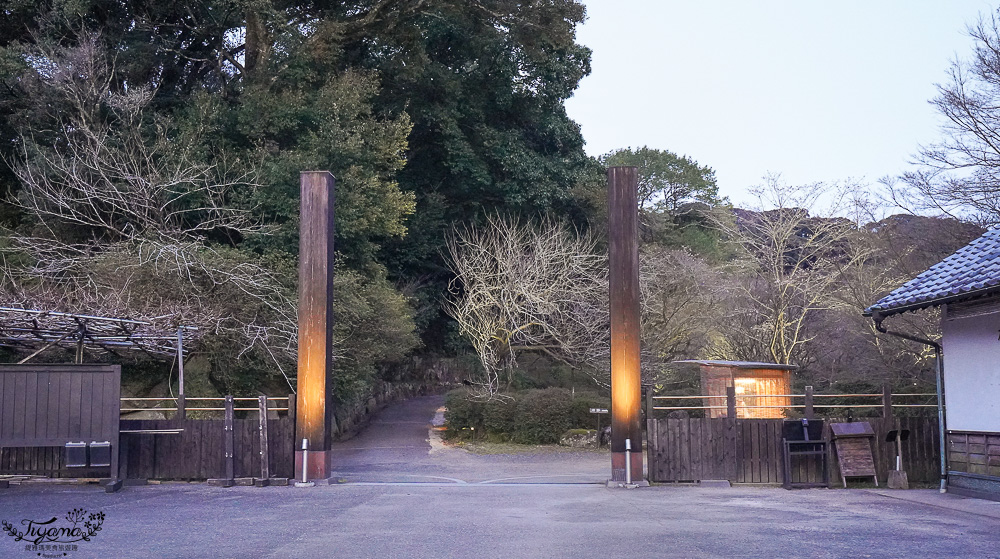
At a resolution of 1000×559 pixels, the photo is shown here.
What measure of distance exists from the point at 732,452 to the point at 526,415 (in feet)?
31.0

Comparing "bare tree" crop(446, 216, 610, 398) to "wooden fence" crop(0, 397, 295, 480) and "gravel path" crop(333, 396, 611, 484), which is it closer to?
"gravel path" crop(333, 396, 611, 484)

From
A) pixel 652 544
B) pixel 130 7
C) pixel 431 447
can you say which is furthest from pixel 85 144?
pixel 652 544

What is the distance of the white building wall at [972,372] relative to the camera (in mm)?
11812

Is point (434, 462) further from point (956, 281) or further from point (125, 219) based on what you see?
point (956, 281)

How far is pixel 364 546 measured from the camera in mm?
8219

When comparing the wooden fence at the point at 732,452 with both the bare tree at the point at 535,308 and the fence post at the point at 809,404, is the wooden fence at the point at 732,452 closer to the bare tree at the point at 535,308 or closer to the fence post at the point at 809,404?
the fence post at the point at 809,404

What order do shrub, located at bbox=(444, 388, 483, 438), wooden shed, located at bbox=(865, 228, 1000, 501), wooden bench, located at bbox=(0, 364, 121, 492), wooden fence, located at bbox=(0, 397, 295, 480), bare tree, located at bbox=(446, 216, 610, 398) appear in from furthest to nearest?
shrub, located at bbox=(444, 388, 483, 438) → bare tree, located at bbox=(446, 216, 610, 398) → wooden fence, located at bbox=(0, 397, 295, 480) → wooden bench, located at bbox=(0, 364, 121, 492) → wooden shed, located at bbox=(865, 228, 1000, 501)

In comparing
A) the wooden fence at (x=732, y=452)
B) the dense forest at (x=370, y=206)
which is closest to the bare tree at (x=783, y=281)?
the dense forest at (x=370, y=206)

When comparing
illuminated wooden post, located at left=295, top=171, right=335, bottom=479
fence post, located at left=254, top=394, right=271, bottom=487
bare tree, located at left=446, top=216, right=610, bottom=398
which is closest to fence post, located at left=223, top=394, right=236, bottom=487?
fence post, located at left=254, top=394, right=271, bottom=487

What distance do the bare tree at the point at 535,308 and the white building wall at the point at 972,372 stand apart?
11847 mm

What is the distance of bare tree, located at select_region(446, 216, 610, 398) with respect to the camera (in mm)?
23641

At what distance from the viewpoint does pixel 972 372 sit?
12336mm

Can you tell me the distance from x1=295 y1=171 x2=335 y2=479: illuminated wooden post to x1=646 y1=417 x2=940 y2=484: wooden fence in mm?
5901

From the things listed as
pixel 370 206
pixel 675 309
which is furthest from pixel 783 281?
pixel 370 206
